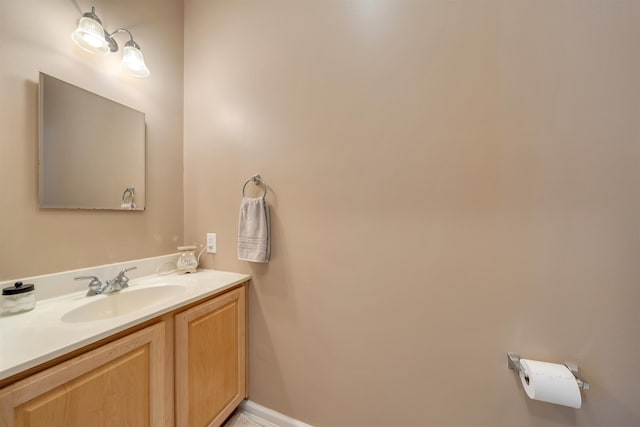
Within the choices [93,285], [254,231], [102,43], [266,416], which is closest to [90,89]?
[102,43]

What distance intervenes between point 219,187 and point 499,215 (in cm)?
153

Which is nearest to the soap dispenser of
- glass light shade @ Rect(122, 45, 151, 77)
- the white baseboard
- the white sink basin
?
the white sink basin

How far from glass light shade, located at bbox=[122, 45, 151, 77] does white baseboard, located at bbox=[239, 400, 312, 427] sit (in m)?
2.08

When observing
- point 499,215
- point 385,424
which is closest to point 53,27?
point 499,215

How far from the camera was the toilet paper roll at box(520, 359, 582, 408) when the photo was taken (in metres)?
0.75

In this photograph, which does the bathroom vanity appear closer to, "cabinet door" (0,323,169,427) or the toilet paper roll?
"cabinet door" (0,323,169,427)

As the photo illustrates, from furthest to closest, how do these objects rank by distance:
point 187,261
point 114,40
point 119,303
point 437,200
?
point 187,261 < point 114,40 < point 119,303 < point 437,200

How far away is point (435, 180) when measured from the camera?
0.97m

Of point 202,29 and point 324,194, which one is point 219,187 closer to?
point 324,194

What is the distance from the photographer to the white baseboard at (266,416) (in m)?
1.24

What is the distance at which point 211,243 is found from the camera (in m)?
1.48

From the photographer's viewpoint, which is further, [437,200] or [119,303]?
[119,303]

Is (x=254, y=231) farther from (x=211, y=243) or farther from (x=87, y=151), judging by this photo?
(x=87, y=151)

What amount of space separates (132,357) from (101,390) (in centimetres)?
10
